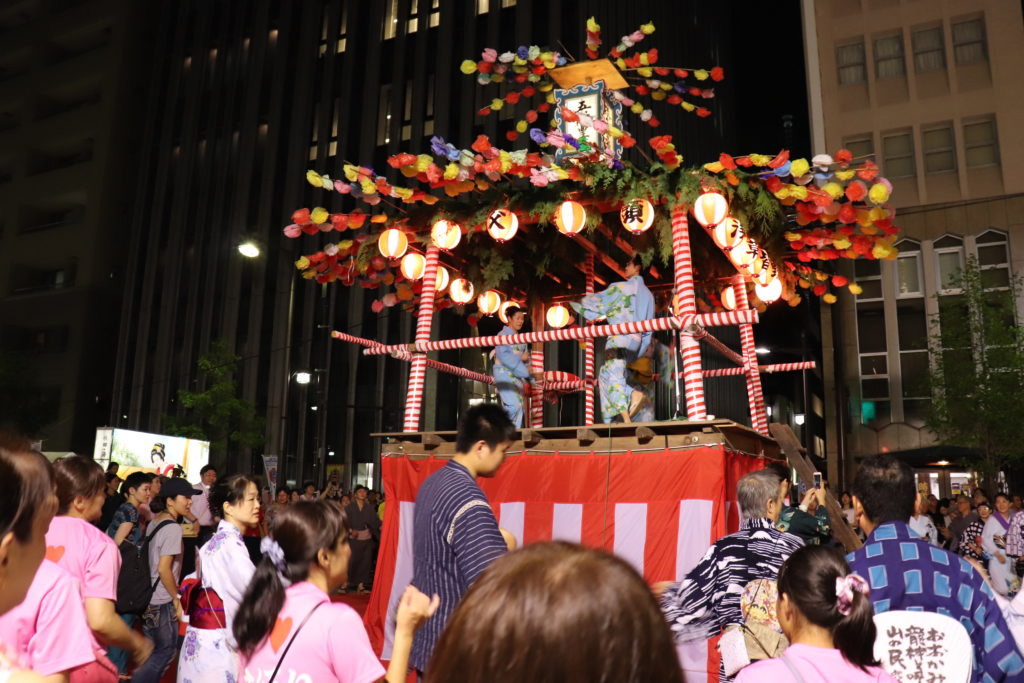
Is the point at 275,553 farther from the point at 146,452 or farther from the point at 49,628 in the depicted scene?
the point at 146,452

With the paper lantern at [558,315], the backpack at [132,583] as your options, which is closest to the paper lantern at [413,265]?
the paper lantern at [558,315]

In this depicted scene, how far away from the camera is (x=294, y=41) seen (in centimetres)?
3591

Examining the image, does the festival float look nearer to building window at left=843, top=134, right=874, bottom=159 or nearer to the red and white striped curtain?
the red and white striped curtain

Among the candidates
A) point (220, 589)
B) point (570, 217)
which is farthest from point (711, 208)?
point (220, 589)

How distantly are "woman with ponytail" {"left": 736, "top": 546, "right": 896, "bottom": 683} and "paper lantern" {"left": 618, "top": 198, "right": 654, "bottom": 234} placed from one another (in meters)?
5.35

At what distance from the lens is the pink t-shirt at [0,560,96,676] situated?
80.6 inches

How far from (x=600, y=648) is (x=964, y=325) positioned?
25.3 m

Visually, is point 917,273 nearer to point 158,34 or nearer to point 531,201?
point 531,201

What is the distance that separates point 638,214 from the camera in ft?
25.0

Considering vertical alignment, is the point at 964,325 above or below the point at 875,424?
above

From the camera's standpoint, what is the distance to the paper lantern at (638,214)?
7613 millimetres

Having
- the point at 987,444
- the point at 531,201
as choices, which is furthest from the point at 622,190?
the point at 987,444

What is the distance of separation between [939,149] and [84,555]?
30.7m

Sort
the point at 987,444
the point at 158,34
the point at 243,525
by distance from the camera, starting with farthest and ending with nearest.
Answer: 1. the point at 158,34
2. the point at 987,444
3. the point at 243,525
